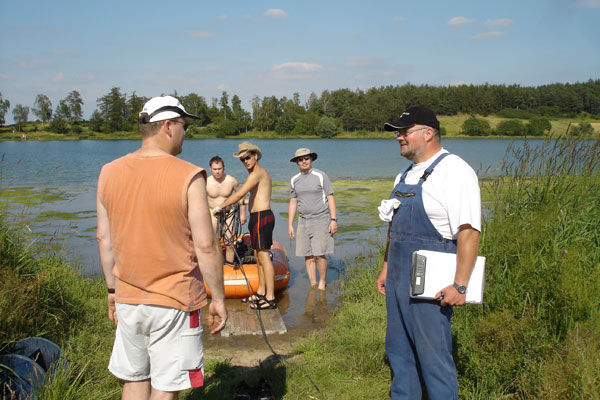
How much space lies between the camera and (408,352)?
304cm

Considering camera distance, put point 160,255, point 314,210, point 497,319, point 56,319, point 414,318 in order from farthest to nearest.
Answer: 1. point 314,210
2. point 56,319
3. point 497,319
4. point 414,318
5. point 160,255

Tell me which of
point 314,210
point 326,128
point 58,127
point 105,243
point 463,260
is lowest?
point 314,210

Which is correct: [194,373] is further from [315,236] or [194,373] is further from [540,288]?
[315,236]

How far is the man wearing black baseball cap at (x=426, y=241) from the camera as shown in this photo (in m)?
2.67

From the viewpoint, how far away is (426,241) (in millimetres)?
2830

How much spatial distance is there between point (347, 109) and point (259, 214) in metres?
87.7

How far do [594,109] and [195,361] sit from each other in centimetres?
7951

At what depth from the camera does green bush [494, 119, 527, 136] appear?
2691 inches

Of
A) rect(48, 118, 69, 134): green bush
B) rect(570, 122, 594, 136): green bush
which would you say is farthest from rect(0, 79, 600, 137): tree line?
rect(570, 122, 594, 136): green bush

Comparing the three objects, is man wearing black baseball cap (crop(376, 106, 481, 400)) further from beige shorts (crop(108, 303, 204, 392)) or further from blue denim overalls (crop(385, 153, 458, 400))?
beige shorts (crop(108, 303, 204, 392))

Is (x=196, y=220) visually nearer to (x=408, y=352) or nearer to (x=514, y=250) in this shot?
(x=408, y=352)

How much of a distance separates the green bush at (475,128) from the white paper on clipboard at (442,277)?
76.0 meters

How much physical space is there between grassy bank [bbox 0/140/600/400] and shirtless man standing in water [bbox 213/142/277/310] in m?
1.14

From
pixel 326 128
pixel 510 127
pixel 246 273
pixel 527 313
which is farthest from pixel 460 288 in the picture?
pixel 326 128
